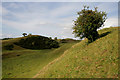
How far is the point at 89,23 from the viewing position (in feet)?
80.5

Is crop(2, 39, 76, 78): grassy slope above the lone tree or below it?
below

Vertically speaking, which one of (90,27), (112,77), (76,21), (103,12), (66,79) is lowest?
(66,79)

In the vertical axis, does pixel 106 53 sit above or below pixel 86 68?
above

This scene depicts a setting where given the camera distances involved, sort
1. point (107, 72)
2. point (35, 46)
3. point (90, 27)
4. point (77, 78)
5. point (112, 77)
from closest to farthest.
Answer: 1. point (112, 77)
2. point (107, 72)
3. point (77, 78)
4. point (90, 27)
5. point (35, 46)

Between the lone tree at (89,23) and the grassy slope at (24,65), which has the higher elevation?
the lone tree at (89,23)

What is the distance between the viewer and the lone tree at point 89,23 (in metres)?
24.6

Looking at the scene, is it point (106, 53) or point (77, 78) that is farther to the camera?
point (106, 53)

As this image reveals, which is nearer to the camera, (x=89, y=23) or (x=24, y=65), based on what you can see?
(x=89, y=23)

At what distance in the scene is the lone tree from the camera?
24.6 m

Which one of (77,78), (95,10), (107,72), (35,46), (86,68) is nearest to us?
(107,72)

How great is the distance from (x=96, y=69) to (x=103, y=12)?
705 inches

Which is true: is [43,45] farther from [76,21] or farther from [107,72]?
[107,72]

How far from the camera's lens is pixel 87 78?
41.5 ft

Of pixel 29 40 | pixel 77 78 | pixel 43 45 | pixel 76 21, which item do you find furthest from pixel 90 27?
pixel 29 40
